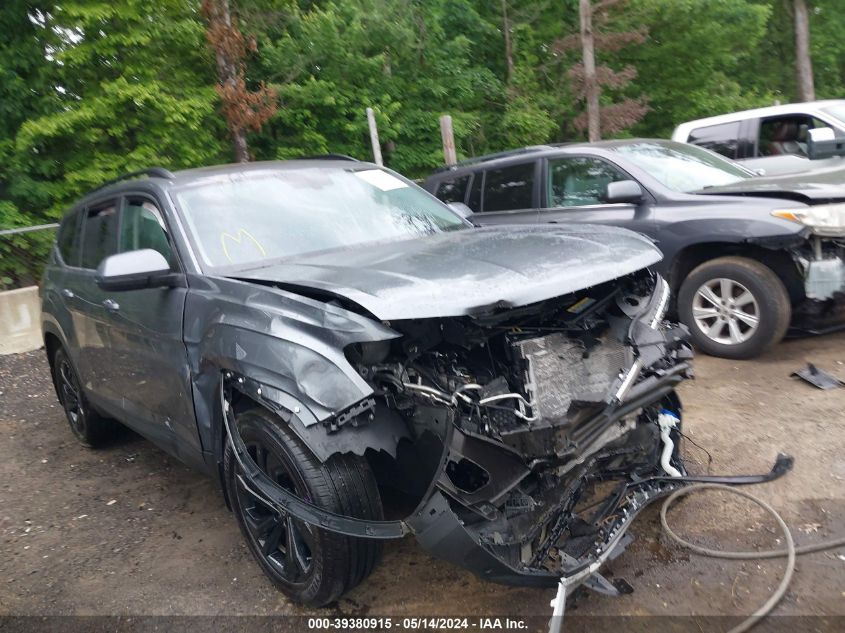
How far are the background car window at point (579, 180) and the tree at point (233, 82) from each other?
7.60m

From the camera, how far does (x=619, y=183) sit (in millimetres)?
5438

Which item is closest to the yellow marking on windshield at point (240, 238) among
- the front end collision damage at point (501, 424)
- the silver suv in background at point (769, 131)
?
the front end collision damage at point (501, 424)

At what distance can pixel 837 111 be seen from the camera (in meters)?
8.77

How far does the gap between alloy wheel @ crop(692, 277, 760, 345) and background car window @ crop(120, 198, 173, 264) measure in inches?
152

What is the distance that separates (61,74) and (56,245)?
691 cm

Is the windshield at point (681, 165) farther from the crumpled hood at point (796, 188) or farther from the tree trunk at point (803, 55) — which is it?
the tree trunk at point (803, 55)

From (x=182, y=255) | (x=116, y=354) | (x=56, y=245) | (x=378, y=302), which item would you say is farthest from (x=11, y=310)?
(x=378, y=302)

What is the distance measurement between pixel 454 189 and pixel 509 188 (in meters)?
0.73

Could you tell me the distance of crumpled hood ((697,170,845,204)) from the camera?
4.84 meters

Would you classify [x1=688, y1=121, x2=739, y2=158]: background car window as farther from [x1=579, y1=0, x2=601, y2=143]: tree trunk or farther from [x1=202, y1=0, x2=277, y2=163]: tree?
[x1=202, y1=0, x2=277, y2=163]: tree

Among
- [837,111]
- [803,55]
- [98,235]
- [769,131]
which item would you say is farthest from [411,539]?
[803,55]

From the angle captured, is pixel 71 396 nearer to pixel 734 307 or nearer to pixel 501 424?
pixel 501 424

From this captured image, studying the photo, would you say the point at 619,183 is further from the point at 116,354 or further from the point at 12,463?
the point at 12,463

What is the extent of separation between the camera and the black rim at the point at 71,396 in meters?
4.95
